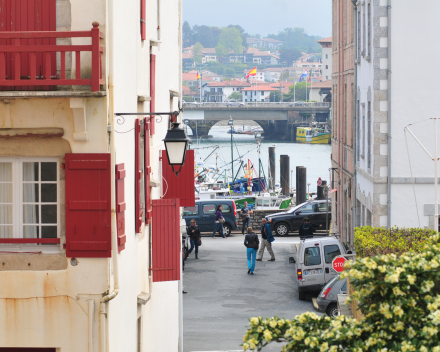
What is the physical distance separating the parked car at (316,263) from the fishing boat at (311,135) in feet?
350

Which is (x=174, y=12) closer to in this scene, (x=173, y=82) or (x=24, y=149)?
(x=173, y=82)

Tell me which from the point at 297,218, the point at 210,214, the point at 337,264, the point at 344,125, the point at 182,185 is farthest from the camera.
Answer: the point at 210,214

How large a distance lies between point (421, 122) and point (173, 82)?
20.0 ft

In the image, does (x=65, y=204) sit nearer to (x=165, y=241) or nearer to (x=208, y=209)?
(x=165, y=241)

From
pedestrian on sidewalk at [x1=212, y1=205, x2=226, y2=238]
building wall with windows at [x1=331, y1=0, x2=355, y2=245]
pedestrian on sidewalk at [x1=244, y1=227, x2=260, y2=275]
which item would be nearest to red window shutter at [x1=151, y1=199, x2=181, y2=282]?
pedestrian on sidewalk at [x1=244, y1=227, x2=260, y2=275]

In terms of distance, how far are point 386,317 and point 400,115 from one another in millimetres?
13829

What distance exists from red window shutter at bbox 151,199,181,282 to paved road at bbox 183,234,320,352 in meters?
5.34

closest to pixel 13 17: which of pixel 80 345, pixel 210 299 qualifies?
Answer: pixel 80 345

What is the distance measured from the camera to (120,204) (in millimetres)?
8484

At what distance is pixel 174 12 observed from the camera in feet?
56.2

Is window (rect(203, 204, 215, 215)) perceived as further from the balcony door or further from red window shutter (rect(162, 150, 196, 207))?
the balcony door

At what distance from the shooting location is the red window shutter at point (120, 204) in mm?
8422

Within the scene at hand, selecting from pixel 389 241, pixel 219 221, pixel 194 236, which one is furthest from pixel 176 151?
pixel 219 221

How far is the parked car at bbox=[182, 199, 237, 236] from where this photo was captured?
3719 centimetres
